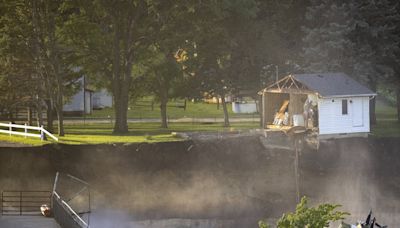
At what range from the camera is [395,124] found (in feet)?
201

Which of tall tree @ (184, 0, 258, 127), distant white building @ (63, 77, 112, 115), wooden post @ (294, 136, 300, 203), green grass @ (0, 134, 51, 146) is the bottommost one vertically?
wooden post @ (294, 136, 300, 203)

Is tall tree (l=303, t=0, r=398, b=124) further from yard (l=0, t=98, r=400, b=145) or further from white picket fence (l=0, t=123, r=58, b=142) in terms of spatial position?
white picket fence (l=0, t=123, r=58, b=142)

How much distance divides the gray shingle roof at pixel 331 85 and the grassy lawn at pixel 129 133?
828 cm

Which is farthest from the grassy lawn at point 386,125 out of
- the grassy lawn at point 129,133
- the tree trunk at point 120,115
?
the tree trunk at point 120,115

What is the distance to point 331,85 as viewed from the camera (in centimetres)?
5034

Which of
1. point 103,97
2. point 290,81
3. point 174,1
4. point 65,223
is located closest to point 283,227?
point 65,223

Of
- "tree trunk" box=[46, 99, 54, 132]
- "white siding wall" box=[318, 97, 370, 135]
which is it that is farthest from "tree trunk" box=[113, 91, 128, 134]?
"white siding wall" box=[318, 97, 370, 135]

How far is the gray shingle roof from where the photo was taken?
4927cm

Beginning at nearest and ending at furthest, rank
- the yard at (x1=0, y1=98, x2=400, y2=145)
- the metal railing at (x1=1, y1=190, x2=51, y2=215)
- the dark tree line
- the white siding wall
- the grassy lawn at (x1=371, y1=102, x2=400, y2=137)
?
the metal railing at (x1=1, y1=190, x2=51, y2=215) < the white siding wall < the yard at (x1=0, y1=98, x2=400, y2=145) < the grassy lawn at (x1=371, y1=102, x2=400, y2=137) < the dark tree line

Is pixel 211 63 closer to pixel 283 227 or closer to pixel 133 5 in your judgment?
pixel 133 5

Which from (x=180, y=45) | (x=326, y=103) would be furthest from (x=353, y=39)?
(x=180, y=45)

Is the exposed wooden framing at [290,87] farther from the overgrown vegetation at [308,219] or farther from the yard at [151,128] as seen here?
the overgrown vegetation at [308,219]

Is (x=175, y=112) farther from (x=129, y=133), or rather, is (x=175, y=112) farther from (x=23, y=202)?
(x=23, y=202)

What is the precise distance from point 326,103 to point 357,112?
8.97 feet
